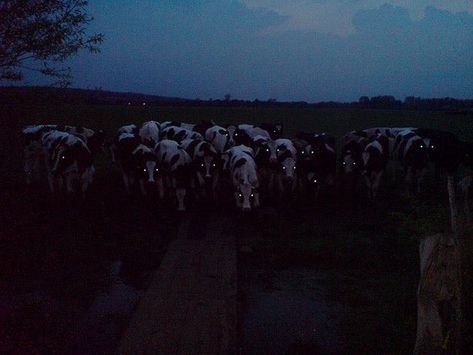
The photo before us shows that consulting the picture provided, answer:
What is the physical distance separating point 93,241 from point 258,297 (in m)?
4.48

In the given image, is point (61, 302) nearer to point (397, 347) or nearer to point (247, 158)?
point (397, 347)

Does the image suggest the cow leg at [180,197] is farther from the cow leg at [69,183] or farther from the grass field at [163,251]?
the cow leg at [69,183]

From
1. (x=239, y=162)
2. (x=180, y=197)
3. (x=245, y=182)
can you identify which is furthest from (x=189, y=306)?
(x=239, y=162)

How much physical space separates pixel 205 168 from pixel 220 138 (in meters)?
3.64

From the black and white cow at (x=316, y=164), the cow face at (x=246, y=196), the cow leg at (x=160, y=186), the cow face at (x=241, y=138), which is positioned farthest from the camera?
the cow face at (x=241, y=138)

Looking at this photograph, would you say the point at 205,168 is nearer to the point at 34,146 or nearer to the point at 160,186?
the point at 160,186

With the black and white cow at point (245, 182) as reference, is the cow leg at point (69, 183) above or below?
below

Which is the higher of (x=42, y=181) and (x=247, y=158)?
(x=247, y=158)

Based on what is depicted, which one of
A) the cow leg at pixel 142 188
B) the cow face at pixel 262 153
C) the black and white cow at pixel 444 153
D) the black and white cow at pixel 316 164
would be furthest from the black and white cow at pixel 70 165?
the black and white cow at pixel 444 153

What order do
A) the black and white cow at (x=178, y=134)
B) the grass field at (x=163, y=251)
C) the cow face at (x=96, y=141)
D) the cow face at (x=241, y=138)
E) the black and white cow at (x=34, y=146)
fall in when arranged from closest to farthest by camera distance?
1. the grass field at (x=163, y=251)
2. the black and white cow at (x=34, y=146)
3. the black and white cow at (x=178, y=134)
4. the cow face at (x=241, y=138)
5. the cow face at (x=96, y=141)

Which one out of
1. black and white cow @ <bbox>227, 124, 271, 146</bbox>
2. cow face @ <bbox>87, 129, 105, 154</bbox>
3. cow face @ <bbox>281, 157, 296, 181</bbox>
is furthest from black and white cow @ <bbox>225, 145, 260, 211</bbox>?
cow face @ <bbox>87, 129, 105, 154</bbox>

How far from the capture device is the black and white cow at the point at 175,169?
53.6 ft

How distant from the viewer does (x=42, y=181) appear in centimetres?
2073

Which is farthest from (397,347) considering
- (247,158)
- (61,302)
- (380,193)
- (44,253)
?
(380,193)
